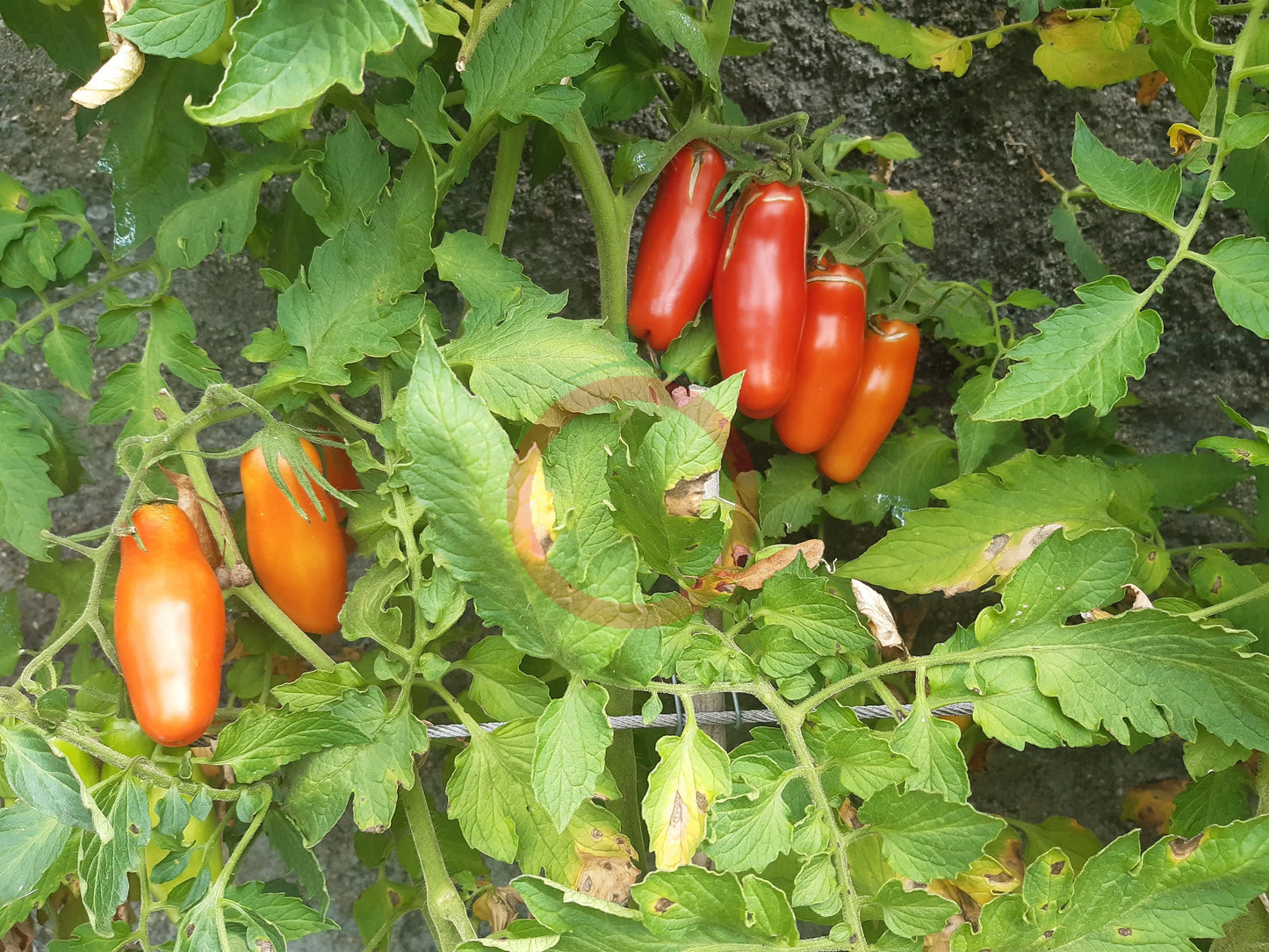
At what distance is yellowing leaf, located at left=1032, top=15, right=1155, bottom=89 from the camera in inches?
34.9

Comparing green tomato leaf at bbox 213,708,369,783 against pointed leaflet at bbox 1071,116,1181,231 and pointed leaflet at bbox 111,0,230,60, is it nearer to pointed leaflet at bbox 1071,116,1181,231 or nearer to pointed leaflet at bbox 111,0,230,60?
pointed leaflet at bbox 111,0,230,60

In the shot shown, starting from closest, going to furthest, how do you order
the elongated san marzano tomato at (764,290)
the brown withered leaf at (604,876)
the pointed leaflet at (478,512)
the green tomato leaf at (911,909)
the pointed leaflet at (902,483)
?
1. the pointed leaflet at (478,512)
2. the green tomato leaf at (911,909)
3. the brown withered leaf at (604,876)
4. the elongated san marzano tomato at (764,290)
5. the pointed leaflet at (902,483)

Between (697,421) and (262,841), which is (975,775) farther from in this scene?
(262,841)

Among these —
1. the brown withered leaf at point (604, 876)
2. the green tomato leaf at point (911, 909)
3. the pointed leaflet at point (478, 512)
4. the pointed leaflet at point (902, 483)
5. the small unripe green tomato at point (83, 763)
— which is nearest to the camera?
the pointed leaflet at point (478, 512)

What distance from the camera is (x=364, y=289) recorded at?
67 centimetres

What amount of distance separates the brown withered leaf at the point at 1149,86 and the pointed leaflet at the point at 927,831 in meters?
0.84

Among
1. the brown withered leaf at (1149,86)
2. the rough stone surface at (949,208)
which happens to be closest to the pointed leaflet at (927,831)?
the rough stone surface at (949,208)

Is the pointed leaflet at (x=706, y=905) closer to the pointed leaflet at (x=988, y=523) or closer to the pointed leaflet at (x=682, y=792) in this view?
the pointed leaflet at (x=682, y=792)

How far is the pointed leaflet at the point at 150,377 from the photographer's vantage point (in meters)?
0.74

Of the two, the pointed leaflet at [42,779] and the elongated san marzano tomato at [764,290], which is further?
the elongated san marzano tomato at [764,290]

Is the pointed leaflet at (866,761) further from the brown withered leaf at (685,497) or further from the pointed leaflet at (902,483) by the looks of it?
the pointed leaflet at (902,483)

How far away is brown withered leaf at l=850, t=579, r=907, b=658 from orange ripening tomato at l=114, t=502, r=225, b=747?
490 mm

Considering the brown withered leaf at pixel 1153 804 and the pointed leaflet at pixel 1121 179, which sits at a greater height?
the pointed leaflet at pixel 1121 179

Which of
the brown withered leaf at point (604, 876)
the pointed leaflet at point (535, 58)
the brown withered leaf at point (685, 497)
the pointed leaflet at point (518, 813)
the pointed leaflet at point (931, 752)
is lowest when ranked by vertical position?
the brown withered leaf at point (604, 876)
